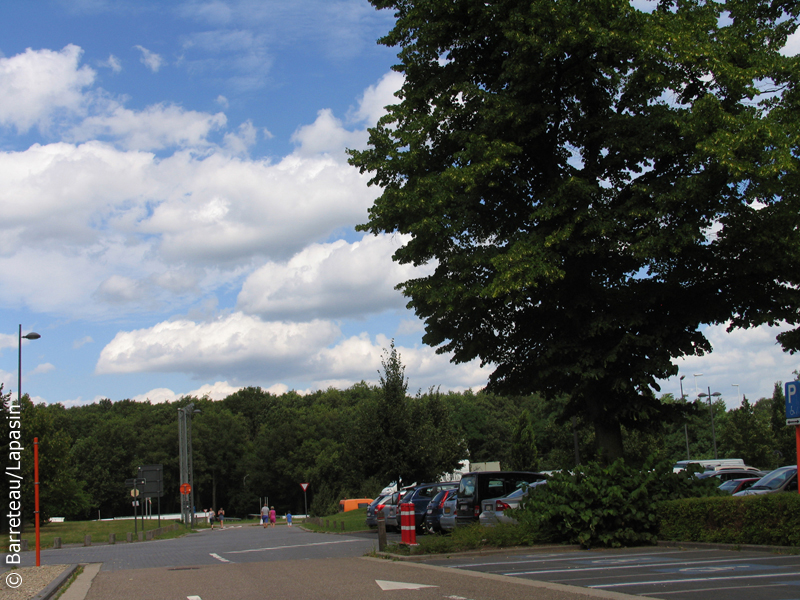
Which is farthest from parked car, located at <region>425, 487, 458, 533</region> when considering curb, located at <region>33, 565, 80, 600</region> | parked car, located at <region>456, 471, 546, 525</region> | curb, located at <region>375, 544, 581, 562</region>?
curb, located at <region>33, 565, 80, 600</region>

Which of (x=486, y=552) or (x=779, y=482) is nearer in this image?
(x=486, y=552)

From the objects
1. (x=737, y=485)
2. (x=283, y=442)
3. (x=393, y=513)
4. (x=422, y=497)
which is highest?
(x=283, y=442)

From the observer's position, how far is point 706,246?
660 inches

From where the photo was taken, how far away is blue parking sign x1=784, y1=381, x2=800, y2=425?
1255 cm

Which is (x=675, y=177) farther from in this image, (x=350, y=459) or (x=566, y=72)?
(x=350, y=459)

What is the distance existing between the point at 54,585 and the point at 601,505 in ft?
32.6

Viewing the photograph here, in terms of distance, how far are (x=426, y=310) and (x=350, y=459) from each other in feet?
59.5

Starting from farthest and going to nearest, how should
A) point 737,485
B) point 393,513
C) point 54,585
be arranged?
point 393,513
point 737,485
point 54,585

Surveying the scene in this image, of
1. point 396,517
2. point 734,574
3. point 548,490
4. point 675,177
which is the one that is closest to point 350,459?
point 396,517

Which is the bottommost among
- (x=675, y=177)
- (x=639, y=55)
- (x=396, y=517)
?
(x=396, y=517)

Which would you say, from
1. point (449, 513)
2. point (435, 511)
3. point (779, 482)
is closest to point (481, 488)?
point (449, 513)

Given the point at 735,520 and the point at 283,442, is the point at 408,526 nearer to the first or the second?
the point at 735,520

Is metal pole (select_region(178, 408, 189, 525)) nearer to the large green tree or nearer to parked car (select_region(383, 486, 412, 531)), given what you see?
parked car (select_region(383, 486, 412, 531))

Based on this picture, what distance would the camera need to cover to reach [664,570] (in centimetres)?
1030
